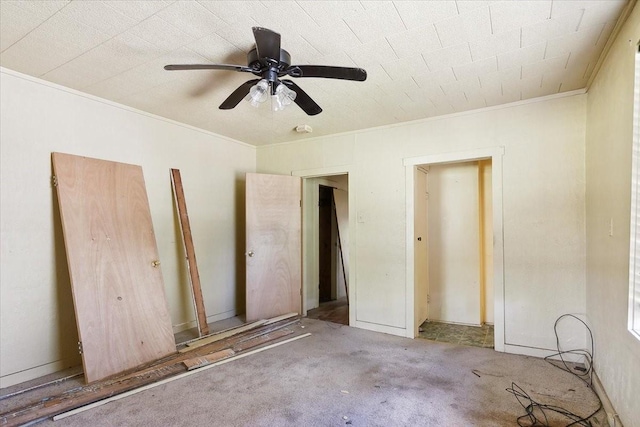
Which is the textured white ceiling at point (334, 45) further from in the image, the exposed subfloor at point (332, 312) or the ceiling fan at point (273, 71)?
the exposed subfloor at point (332, 312)

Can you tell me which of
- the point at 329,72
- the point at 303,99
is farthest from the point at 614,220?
the point at 303,99

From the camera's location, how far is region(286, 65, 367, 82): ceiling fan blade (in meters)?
1.88

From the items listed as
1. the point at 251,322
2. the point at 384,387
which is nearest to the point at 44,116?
the point at 251,322

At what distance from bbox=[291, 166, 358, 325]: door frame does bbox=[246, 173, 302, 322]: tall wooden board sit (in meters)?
0.12

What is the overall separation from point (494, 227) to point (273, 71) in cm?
257

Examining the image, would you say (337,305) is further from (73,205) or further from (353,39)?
(353,39)

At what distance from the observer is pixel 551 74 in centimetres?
254

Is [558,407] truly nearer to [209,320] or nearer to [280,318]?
[280,318]

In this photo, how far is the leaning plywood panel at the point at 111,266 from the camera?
2.62 m

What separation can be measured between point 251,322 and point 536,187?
339 centimetres

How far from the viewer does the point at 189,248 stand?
3660 mm

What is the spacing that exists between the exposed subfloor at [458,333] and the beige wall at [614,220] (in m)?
1.19

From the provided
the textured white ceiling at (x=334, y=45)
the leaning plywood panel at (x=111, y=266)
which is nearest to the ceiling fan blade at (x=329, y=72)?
the textured white ceiling at (x=334, y=45)

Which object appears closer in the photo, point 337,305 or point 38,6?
point 38,6
